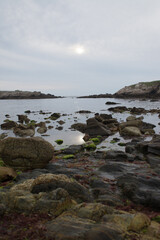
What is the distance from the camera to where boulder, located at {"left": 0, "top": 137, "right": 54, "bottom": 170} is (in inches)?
618

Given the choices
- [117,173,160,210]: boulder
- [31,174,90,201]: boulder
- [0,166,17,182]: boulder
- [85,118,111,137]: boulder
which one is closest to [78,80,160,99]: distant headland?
[85,118,111,137]: boulder

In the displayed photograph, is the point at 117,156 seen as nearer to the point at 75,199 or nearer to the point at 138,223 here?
the point at 75,199

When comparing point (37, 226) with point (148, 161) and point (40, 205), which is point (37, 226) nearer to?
point (40, 205)

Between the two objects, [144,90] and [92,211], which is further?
[144,90]

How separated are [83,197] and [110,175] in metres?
4.93

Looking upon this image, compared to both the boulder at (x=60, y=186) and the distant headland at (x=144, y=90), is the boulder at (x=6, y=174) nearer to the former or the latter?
the boulder at (x=60, y=186)

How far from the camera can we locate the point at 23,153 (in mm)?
15688

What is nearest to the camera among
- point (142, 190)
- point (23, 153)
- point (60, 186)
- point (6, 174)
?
point (60, 186)

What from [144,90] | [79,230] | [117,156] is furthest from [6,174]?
[144,90]

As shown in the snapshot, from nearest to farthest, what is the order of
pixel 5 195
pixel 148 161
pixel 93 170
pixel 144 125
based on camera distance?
pixel 5 195
pixel 93 170
pixel 148 161
pixel 144 125

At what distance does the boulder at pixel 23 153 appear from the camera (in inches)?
618

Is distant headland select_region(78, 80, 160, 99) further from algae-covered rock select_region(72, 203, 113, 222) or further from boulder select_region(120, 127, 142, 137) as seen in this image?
algae-covered rock select_region(72, 203, 113, 222)

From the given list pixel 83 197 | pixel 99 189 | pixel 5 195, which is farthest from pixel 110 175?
pixel 5 195

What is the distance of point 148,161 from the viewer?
17656 mm
